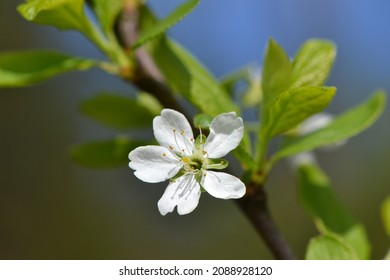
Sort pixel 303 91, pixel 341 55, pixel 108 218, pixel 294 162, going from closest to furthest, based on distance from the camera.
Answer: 1. pixel 303 91
2. pixel 294 162
3. pixel 108 218
4. pixel 341 55

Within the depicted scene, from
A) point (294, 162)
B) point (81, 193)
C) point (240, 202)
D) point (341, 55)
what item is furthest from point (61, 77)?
point (240, 202)

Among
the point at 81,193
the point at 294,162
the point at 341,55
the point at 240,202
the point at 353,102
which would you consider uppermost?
the point at 341,55

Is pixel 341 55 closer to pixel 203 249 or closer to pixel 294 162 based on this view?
pixel 203 249

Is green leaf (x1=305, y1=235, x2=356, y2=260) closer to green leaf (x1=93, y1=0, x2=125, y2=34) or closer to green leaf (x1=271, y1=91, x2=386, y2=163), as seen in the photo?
green leaf (x1=271, y1=91, x2=386, y2=163)

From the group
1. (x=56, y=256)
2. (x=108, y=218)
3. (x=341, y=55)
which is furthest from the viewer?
(x=341, y=55)

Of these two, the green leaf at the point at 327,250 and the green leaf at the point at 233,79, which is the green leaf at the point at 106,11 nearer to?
the green leaf at the point at 233,79

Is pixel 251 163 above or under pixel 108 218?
under

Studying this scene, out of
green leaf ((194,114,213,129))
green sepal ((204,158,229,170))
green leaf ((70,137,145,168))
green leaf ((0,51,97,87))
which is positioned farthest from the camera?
green leaf ((70,137,145,168))

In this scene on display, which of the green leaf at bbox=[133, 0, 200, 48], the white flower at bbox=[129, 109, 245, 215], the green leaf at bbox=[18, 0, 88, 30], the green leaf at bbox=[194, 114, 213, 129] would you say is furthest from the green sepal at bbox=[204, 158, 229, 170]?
the green leaf at bbox=[18, 0, 88, 30]
